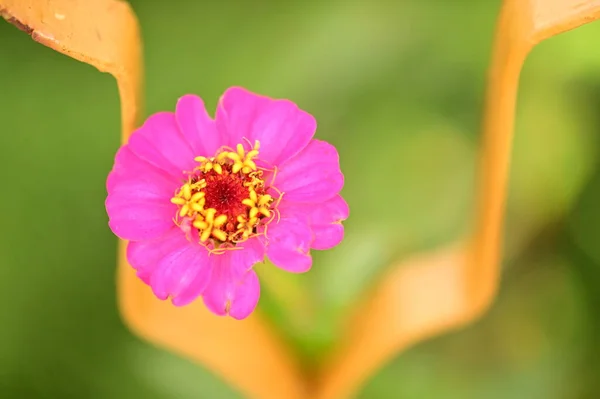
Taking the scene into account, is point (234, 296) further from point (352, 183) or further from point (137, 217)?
point (352, 183)

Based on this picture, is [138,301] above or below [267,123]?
below

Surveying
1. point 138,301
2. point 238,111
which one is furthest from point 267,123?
point 138,301

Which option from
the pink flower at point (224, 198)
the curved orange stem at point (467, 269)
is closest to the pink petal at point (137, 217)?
the pink flower at point (224, 198)

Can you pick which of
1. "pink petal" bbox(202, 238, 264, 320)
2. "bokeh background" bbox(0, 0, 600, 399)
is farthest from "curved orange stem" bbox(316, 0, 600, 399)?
"pink petal" bbox(202, 238, 264, 320)

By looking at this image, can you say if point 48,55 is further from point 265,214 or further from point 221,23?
point 265,214

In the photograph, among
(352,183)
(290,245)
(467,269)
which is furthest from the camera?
(352,183)

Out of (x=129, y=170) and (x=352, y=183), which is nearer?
(x=129, y=170)
